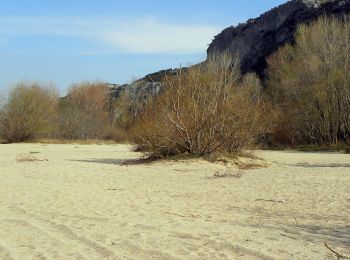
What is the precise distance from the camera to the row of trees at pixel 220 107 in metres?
21.7

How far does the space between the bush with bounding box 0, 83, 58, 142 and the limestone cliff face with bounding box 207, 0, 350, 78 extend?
3142 cm

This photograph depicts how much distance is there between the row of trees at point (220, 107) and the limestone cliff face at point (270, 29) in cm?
1615

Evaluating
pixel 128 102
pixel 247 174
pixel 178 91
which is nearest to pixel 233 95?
pixel 178 91

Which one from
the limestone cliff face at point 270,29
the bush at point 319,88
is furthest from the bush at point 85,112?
the bush at point 319,88

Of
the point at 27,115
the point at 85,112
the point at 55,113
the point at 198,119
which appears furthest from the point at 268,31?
the point at 198,119

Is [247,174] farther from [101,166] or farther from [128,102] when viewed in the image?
[128,102]

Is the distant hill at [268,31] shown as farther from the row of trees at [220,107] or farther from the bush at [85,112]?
the row of trees at [220,107]

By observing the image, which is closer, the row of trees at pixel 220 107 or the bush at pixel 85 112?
the row of trees at pixel 220 107

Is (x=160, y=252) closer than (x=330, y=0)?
Yes

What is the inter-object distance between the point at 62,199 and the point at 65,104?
5882 centimetres

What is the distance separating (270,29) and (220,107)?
201 ft

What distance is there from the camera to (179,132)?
70.8 feet

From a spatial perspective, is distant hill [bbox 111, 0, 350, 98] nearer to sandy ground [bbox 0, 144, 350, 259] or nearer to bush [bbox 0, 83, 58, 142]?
bush [bbox 0, 83, 58, 142]

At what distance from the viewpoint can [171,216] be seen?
29.6ft
